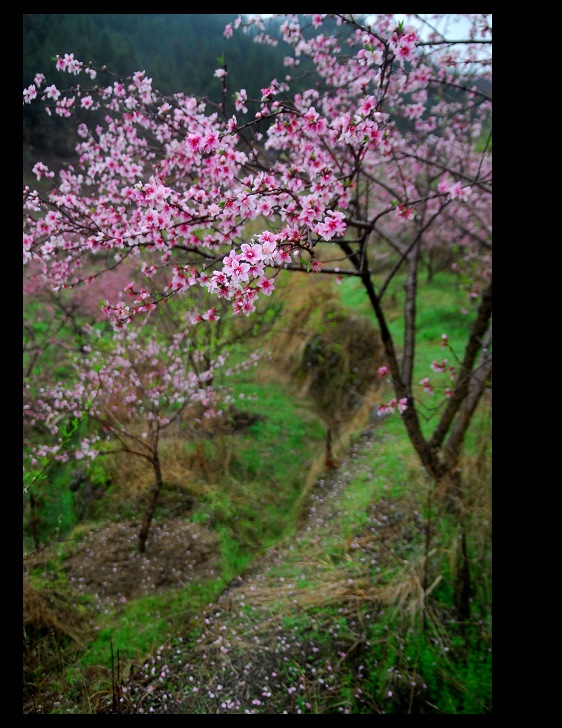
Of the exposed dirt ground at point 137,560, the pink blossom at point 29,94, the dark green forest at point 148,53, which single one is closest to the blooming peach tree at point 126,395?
the exposed dirt ground at point 137,560

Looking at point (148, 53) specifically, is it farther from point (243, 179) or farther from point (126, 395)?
point (126, 395)

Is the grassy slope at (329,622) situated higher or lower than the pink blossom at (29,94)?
lower

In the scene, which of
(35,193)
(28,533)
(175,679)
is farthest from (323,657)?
(28,533)

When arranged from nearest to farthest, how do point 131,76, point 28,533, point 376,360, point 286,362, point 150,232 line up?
point 150,232 → point 131,76 → point 28,533 → point 376,360 → point 286,362

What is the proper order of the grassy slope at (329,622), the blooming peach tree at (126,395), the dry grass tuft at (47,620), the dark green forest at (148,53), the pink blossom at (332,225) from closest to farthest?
the pink blossom at (332,225)
the dark green forest at (148,53)
the grassy slope at (329,622)
the dry grass tuft at (47,620)
the blooming peach tree at (126,395)

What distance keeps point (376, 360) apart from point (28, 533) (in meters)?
5.74

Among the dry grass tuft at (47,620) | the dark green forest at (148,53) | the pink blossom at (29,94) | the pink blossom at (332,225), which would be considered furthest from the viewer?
the dry grass tuft at (47,620)

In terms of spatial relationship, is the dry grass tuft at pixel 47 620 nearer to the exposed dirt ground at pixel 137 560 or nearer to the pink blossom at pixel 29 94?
the exposed dirt ground at pixel 137 560

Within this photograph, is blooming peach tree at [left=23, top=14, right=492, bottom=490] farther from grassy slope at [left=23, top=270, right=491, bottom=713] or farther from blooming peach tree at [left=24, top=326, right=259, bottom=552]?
blooming peach tree at [left=24, top=326, right=259, bottom=552]

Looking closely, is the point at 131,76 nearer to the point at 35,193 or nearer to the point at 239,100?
the point at 239,100

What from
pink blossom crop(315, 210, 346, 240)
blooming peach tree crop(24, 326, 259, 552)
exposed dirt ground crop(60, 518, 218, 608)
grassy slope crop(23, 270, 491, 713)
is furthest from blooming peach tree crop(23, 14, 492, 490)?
exposed dirt ground crop(60, 518, 218, 608)

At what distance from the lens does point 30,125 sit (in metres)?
2.63

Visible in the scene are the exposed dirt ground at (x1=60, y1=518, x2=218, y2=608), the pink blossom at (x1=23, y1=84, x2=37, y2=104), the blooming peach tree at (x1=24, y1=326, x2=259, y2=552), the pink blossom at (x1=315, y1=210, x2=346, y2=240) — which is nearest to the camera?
the pink blossom at (x1=315, y1=210, x2=346, y2=240)

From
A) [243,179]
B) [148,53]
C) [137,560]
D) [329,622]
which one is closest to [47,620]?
[137,560]
